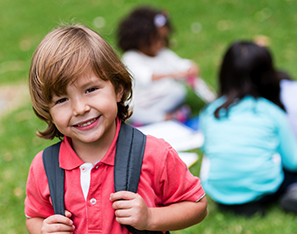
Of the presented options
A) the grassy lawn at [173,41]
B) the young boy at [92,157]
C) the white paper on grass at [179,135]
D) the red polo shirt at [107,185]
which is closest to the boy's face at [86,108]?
the young boy at [92,157]

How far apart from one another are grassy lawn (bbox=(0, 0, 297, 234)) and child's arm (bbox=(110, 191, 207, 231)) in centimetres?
125

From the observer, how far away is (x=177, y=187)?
133 cm

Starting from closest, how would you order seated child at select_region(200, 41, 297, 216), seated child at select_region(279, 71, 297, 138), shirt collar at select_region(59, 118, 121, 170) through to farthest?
shirt collar at select_region(59, 118, 121, 170)
seated child at select_region(200, 41, 297, 216)
seated child at select_region(279, 71, 297, 138)

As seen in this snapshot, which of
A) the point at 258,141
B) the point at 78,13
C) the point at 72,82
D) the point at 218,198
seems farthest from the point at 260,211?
the point at 78,13

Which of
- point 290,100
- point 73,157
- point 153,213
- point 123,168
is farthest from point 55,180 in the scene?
point 290,100

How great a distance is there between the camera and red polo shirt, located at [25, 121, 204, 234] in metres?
1.28

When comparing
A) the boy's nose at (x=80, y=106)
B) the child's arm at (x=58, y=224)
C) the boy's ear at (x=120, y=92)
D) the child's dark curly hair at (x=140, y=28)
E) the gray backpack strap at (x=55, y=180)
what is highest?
the boy's nose at (x=80, y=106)

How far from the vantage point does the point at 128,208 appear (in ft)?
3.97

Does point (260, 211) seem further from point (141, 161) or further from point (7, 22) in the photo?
point (7, 22)

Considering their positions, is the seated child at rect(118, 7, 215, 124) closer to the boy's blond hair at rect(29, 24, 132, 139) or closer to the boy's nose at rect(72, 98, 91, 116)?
the boy's blond hair at rect(29, 24, 132, 139)

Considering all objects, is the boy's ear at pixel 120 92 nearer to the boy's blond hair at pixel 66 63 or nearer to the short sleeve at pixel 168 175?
the boy's blond hair at pixel 66 63

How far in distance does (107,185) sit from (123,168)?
9 cm

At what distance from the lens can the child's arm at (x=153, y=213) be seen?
1.21m

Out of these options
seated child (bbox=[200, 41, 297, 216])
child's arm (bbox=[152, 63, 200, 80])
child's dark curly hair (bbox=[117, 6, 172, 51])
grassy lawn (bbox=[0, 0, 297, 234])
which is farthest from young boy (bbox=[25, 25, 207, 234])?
child's dark curly hair (bbox=[117, 6, 172, 51])
